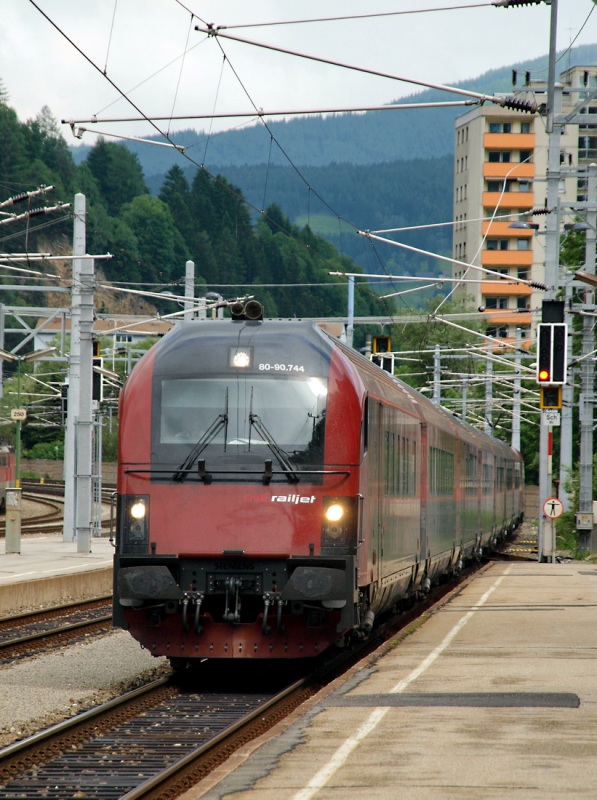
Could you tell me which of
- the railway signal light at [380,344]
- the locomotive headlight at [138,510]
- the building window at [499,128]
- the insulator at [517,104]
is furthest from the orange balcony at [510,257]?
the locomotive headlight at [138,510]

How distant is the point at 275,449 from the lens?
1286cm

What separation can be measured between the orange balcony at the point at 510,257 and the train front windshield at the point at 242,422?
375 feet

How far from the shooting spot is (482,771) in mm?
7934

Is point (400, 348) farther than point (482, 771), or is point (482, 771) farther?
point (400, 348)

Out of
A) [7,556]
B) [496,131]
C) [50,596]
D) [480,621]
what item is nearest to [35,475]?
[496,131]

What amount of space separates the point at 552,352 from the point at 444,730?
744 inches

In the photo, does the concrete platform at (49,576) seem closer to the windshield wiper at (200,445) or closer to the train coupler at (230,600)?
the windshield wiper at (200,445)

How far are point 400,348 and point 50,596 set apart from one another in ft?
298

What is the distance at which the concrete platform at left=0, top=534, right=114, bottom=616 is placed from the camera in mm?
22438

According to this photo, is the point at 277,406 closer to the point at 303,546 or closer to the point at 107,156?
the point at 303,546

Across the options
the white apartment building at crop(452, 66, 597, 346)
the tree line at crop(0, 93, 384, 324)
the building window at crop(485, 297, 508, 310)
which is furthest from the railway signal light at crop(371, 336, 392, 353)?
the tree line at crop(0, 93, 384, 324)

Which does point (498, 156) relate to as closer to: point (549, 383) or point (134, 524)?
point (549, 383)

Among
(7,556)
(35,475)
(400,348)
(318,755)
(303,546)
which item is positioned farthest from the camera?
(400,348)

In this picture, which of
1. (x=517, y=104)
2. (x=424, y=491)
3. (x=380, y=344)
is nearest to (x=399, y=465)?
(x=424, y=491)
